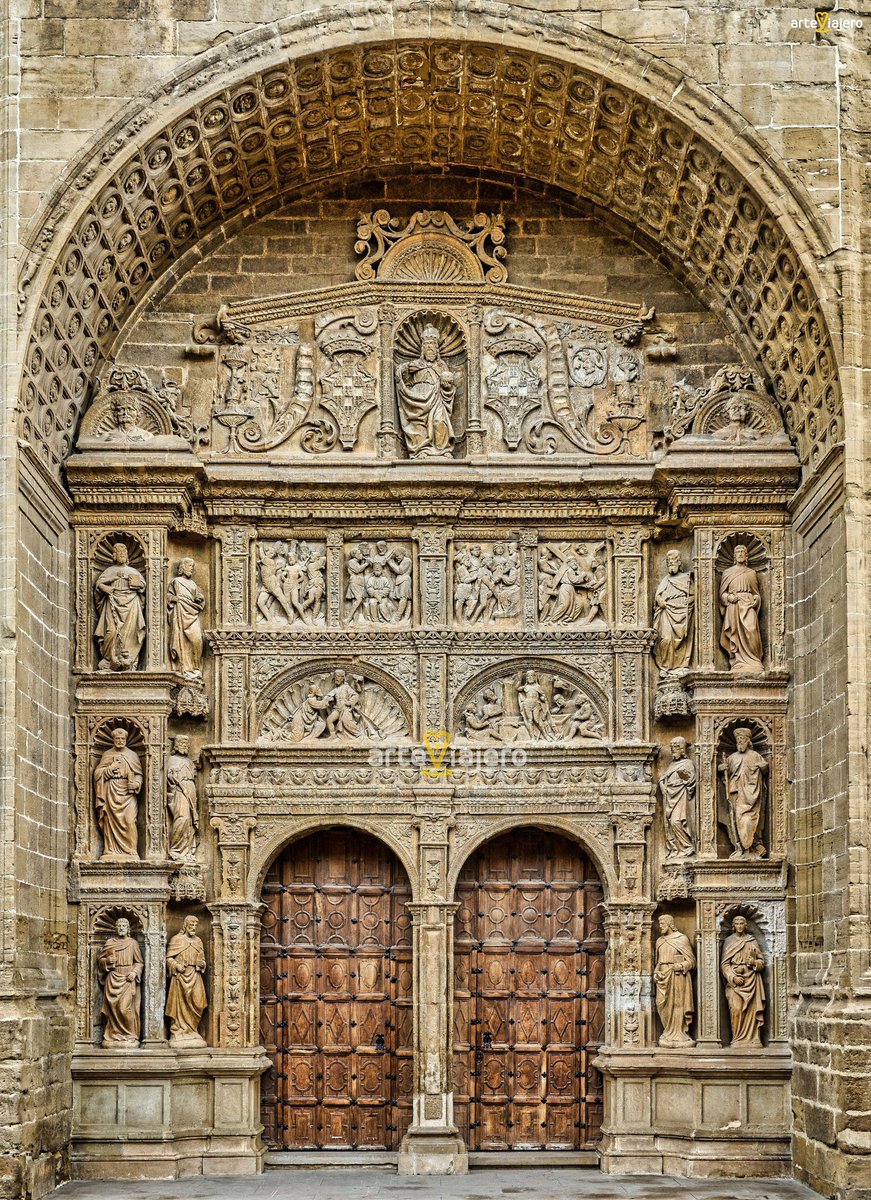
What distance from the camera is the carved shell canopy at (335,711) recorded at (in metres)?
16.5

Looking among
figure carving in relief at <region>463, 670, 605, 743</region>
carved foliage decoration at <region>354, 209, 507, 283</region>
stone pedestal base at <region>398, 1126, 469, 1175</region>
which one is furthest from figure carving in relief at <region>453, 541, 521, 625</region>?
stone pedestal base at <region>398, 1126, 469, 1175</region>

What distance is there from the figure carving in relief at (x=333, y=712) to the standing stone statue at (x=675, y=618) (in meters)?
2.30

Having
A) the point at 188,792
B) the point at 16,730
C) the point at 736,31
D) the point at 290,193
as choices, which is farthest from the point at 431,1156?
the point at 736,31

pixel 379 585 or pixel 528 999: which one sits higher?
pixel 379 585

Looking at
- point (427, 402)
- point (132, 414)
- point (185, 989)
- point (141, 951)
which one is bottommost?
point (185, 989)

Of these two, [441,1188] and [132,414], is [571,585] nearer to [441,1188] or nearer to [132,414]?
[132,414]

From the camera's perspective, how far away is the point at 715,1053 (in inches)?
622

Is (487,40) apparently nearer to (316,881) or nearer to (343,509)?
(343,509)

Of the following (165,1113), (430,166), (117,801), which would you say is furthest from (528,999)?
(430,166)

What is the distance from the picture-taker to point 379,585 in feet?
54.9

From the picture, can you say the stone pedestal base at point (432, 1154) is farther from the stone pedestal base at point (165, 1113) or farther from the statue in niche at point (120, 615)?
the statue in niche at point (120, 615)

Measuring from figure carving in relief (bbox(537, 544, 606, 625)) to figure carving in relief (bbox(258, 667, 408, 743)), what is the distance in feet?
5.10

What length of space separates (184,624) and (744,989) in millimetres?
5494

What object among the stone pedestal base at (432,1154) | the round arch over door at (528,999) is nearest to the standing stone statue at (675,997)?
the round arch over door at (528,999)
